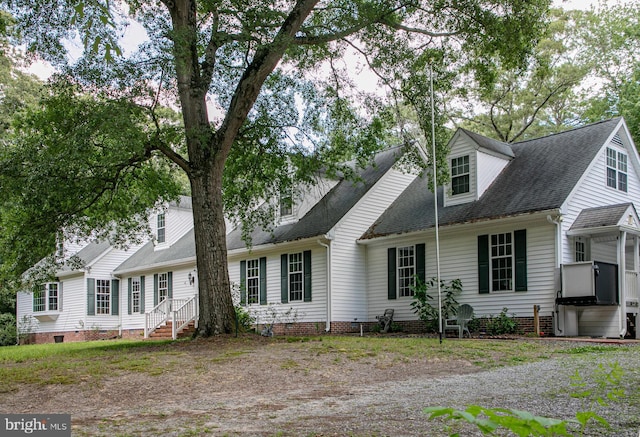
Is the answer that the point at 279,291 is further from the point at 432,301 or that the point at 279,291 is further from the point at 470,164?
the point at 470,164

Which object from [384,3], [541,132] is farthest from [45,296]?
[541,132]

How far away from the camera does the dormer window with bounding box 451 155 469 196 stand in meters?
18.1

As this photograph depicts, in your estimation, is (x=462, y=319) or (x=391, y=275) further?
(x=391, y=275)

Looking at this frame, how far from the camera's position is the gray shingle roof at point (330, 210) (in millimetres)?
19562

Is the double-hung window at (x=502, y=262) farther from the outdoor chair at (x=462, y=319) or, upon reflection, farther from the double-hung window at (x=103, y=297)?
the double-hung window at (x=103, y=297)

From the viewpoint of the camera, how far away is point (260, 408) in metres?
6.21

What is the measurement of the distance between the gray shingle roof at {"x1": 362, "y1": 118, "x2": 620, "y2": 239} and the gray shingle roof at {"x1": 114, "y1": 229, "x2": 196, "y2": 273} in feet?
27.7

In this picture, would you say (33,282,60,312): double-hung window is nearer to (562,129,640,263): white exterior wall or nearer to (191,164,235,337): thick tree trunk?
(191,164,235,337): thick tree trunk

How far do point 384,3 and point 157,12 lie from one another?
5357mm

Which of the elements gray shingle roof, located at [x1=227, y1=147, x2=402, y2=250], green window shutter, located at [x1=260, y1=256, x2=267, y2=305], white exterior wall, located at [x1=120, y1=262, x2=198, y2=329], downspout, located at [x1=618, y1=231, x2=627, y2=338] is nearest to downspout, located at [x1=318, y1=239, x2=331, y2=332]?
gray shingle roof, located at [x1=227, y1=147, x2=402, y2=250]

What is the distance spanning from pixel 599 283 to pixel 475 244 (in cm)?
342

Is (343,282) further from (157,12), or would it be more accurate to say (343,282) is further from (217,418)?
(217,418)

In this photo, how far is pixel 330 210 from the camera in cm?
2030

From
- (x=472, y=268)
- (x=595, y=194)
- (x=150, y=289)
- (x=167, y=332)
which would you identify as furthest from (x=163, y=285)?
(x=595, y=194)
